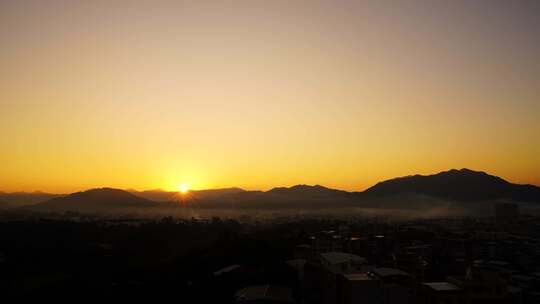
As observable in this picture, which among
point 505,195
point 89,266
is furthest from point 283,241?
point 505,195

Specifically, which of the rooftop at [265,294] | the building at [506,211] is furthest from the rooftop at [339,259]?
the building at [506,211]

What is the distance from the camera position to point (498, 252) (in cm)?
4762

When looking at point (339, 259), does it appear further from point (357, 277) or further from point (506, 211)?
point (506, 211)

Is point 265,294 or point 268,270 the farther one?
point 268,270

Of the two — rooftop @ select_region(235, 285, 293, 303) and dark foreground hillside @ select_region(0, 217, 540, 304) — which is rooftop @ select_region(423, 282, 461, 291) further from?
rooftop @ select_region(235, 285, 293, 303)

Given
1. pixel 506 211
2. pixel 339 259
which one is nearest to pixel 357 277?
→ pixel 339 259

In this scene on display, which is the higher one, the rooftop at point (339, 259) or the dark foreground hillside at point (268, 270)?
the rooftop at point (339, 259)

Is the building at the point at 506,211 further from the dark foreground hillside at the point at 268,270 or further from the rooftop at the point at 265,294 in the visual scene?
the rooftop at the point at 265,294

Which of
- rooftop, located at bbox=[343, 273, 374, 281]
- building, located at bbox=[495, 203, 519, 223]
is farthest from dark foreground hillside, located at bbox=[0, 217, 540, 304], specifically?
building, located at bbox=[495, 203, 519, 223]

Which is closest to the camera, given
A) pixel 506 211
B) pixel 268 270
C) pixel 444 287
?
pixel 444 287

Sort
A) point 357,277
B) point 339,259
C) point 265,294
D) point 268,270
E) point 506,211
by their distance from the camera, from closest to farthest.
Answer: point 265,294 < point 357,277 < point 339,259 < point 268,270 < point 506,211

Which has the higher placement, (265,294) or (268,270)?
(268,270)

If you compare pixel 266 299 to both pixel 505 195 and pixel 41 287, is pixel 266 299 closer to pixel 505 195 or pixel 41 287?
pixel 41 287

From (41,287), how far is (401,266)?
22.4 m
